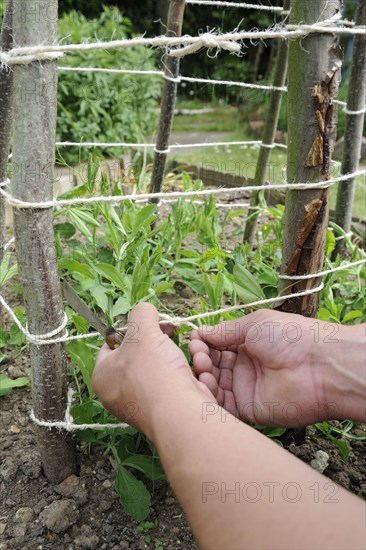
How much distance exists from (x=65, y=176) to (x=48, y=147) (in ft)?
8.33

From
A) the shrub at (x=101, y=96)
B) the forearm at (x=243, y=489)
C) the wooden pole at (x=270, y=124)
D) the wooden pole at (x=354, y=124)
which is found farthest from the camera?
the shrub at (x=101, y=96)

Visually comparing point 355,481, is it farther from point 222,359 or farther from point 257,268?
point 257,268

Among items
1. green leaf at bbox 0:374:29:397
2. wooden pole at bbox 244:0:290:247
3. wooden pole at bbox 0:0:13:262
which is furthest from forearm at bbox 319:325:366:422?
wooden pole at bbox 244:0:290:247

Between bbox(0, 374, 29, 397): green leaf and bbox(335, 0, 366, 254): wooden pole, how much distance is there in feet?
3.96

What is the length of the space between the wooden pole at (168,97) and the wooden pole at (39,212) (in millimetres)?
1043

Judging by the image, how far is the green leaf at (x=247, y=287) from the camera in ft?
4.72

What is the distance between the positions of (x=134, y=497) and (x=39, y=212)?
25.1 inches

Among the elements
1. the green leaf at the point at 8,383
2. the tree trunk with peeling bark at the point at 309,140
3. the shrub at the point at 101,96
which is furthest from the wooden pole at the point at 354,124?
the shrub at the point at 101,96

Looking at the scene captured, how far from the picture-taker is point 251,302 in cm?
145

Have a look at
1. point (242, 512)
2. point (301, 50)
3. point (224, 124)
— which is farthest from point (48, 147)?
point (224, 124)

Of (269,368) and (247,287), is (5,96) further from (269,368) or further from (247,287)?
(269,368)

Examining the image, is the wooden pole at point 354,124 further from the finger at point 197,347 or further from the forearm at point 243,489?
the forearm at point 243,489

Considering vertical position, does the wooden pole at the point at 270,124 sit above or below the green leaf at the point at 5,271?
above

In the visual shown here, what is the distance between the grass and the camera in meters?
3.55
